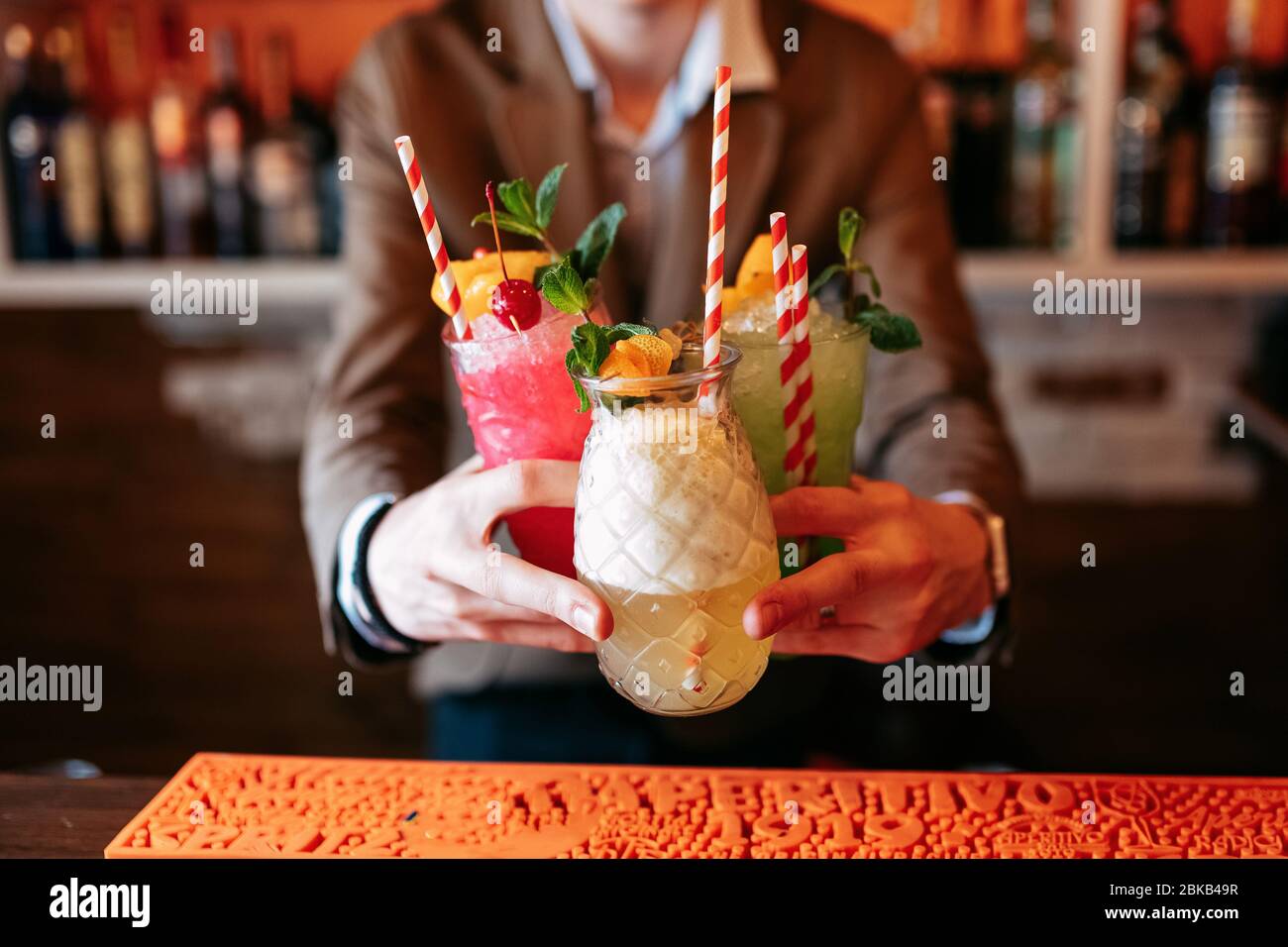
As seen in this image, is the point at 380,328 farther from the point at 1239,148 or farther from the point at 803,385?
the point at 1239,148

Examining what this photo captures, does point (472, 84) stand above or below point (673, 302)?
above

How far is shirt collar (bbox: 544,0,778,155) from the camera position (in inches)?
65.6

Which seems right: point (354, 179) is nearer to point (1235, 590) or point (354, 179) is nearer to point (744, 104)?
point (744, 104)

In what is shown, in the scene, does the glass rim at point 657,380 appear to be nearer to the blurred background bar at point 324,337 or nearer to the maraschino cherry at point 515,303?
the maraschino cherry at point 515,303

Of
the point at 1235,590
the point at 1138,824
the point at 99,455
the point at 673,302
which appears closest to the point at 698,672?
the point at 1138,824

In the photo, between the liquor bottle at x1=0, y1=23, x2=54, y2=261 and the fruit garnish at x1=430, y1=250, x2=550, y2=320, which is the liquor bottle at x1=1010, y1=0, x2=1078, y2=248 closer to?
the fruit garnish at x1=430, y1=250, x2=550, y2=320

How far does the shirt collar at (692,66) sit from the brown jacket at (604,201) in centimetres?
3

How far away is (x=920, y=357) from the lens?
1.52m

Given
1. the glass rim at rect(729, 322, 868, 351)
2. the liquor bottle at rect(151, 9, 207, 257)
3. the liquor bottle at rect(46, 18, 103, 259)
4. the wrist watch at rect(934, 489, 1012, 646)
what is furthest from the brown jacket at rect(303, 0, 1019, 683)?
the liquor bottle at rect(46, 18, 103, 259)

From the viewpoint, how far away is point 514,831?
3.18 feet

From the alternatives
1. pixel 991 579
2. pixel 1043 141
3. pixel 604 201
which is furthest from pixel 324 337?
pixel 991 579

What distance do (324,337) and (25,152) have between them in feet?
2.17

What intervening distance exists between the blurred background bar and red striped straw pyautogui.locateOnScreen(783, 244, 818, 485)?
1.30 m

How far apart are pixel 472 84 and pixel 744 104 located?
375 millimetres
